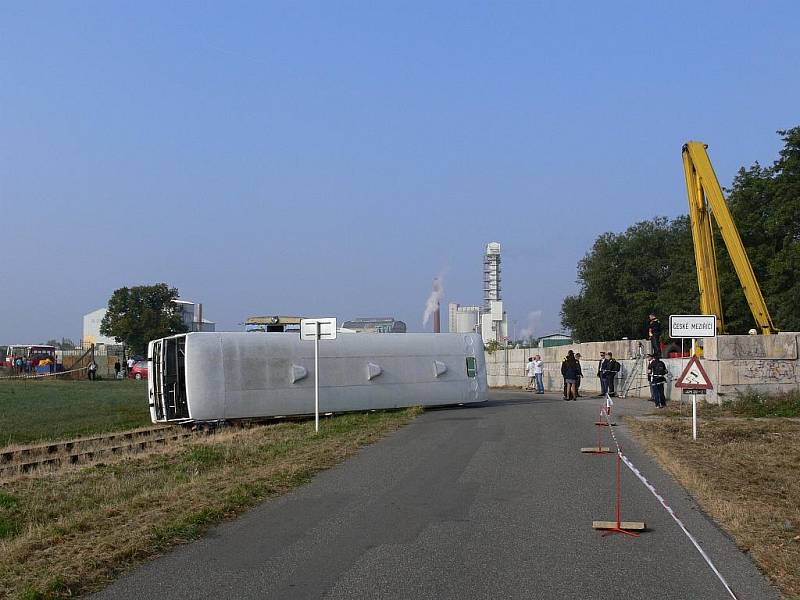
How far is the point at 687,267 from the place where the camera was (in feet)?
228

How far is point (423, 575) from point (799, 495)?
249 inches

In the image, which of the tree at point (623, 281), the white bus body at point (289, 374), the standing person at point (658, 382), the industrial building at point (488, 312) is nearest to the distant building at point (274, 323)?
the white bus body at point (289, 374)

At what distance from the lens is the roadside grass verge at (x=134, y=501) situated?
25.6 ft

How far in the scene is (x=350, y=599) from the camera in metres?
6.74

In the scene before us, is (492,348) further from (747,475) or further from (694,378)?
(747,475)

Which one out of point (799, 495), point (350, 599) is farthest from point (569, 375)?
point (350, 599)

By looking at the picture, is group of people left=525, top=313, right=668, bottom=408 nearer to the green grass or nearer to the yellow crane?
the yellow crane

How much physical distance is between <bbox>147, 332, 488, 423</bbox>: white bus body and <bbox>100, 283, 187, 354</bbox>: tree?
63659 millimetres

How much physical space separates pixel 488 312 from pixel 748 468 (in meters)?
131

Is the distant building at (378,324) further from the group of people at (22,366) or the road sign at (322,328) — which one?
the group of people at (22,366)

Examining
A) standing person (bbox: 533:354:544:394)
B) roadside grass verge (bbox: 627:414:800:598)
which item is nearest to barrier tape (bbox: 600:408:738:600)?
roadside grass verge (bbox: 627:414:800:598)

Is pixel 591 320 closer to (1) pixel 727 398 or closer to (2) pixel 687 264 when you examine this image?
(2) pixel 687 264

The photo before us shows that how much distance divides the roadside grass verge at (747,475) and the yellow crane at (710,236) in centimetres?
828

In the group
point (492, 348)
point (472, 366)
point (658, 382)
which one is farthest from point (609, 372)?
point (492, 348)
